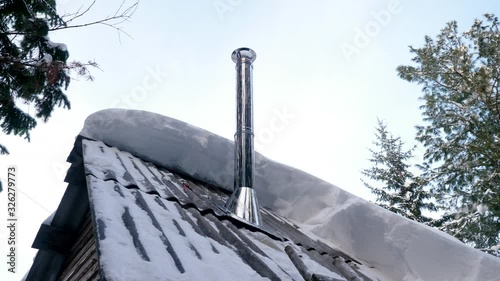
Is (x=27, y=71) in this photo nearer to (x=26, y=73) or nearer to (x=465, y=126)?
(x=26, y=73)

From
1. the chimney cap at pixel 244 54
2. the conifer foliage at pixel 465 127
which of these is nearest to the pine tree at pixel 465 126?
the conifer foliage at pixel 465 127

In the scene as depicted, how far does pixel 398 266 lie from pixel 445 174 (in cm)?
821

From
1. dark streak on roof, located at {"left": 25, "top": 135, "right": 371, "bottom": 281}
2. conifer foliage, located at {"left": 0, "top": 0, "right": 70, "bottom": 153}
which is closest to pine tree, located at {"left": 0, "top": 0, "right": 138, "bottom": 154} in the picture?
conifer foliage, located at {"left": 0, "top": 0, "right": 70, "bottom": 153}

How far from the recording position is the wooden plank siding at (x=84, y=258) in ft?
9.18

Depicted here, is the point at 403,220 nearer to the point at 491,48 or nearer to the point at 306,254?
the point at 306,254

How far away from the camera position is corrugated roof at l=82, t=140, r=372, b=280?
4.39 feet

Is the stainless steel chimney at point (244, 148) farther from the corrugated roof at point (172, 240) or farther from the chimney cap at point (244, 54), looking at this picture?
the corrugated roof at point (172, 240)

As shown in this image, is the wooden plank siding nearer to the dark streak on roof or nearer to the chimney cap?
the dark streak on roof

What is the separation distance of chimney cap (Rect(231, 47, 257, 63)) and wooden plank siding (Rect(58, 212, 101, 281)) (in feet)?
8.11

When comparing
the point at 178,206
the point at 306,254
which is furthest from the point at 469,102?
the point at 178,206

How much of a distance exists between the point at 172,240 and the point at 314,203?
2.57 meters

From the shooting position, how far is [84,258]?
3.22 m

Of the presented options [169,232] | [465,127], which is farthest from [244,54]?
[465,127]

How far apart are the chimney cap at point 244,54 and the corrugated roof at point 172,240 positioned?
2267 mm
